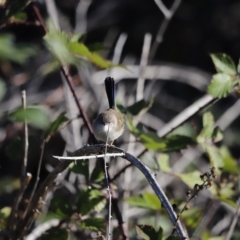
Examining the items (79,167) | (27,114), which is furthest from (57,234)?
(27,114)

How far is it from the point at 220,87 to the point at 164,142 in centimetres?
28

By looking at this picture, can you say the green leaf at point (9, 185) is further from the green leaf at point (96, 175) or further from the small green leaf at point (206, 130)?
the small green leaf at point (206, 130)

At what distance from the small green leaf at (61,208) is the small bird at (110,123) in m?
0.43

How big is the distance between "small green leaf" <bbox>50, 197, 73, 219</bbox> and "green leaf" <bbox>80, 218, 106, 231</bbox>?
73 millimetres

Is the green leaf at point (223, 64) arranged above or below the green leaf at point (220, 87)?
above

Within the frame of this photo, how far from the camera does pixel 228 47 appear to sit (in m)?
6.52

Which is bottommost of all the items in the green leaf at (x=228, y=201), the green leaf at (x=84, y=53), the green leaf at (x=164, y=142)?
the green leaf at (x=228, y=201)

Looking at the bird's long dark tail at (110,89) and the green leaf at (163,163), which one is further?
the bird's long dark tail at (110,89)

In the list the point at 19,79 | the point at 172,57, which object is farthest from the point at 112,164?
the point at 172,57

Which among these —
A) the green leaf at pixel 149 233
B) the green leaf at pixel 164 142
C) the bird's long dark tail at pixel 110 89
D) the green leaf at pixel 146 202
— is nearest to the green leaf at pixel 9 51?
the bird's long dark tail at pixel 110 89

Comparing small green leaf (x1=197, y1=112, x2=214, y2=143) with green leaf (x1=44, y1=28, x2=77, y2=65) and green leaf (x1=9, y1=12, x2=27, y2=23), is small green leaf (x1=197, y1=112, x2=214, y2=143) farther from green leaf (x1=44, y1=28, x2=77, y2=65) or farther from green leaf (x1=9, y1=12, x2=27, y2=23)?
green leaf (x1=9, y1=12, x2=27, y2=23)

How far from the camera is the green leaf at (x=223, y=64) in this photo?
2355 mm

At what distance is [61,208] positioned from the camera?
230 cm

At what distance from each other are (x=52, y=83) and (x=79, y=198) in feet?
11.5
